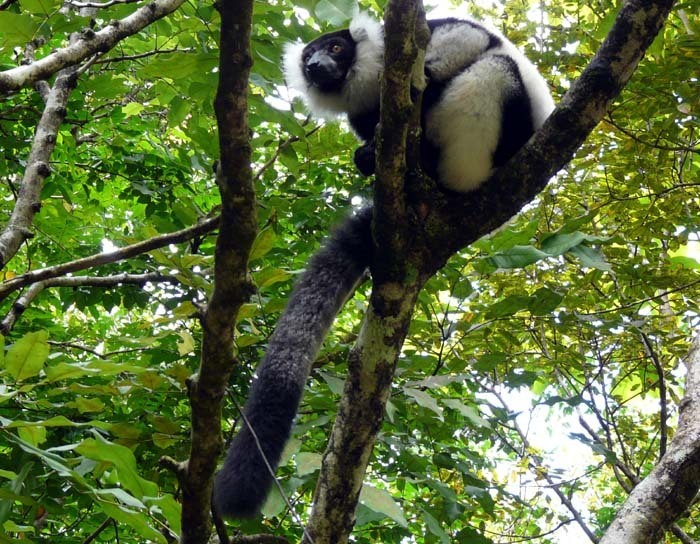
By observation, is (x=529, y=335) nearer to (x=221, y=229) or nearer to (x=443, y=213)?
(x=443, y=213)

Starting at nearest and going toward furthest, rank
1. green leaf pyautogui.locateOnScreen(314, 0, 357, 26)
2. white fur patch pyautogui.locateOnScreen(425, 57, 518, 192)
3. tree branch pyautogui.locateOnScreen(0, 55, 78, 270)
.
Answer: green leaf pyautogui.locateOnScreen(314, 0, 357, 26) < tree branch pyautogui.locateOnScreen(0, 55, 78, 270) < white fur patch pyautogui.locateOnScreen(425, 57, 518, 192)

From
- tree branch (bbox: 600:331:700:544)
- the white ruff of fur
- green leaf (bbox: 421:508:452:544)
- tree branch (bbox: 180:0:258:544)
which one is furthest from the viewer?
the white ruff of fur

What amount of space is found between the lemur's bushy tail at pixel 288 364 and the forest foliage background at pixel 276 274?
16 centimetres

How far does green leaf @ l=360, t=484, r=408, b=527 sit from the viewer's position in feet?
8.43

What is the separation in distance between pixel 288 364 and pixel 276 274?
0.67m

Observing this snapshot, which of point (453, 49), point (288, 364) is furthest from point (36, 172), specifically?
point (453, 49)

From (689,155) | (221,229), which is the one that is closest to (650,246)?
(689,155)

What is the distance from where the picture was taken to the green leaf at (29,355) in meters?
1.80

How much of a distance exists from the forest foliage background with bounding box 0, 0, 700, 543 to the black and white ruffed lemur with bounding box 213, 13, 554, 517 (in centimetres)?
19

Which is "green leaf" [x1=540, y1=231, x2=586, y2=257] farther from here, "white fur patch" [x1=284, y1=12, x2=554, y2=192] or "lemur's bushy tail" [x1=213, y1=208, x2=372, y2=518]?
"lemur's bushy tail" [x1=213, y1=208, x2=372, y2=518]

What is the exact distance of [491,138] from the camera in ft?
12.8

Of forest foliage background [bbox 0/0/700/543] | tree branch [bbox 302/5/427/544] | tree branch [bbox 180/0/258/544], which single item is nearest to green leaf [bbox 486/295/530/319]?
forest foliage background [bbox 0/0/700/543]

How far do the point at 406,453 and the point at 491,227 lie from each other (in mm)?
1228

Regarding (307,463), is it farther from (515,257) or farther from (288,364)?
(515,257)
